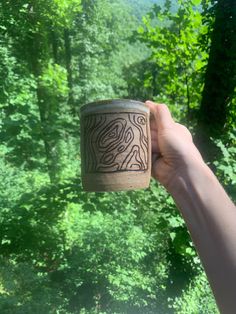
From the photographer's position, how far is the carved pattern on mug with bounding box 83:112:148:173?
5.55ft

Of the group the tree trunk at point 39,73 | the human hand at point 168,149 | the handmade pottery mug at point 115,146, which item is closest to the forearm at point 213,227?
the human hand at point 168,149

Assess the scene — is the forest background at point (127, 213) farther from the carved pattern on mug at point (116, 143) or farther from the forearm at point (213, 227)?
the forearm at point (213, 227)

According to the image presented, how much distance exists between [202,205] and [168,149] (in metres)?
0.49

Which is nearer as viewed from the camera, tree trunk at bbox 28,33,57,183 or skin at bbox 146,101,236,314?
skin at bbox 146,101,236,314

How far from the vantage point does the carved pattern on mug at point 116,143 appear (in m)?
1.69

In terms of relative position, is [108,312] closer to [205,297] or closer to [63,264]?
[63,264]

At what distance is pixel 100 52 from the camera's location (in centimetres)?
1588

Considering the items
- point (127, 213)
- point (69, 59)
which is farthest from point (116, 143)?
point (69, 59)

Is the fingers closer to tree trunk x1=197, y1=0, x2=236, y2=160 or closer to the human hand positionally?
the human hand

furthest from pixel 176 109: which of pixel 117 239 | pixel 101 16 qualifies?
pixel 101 16

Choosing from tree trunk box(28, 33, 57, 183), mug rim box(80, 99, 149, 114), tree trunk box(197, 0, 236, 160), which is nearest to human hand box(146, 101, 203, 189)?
mug rim box(80, 99, 149, 114)

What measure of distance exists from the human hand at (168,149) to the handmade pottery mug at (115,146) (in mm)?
75

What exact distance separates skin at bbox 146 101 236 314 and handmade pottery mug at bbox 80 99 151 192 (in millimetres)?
89

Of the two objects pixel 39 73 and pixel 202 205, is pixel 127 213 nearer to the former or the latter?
pixel 202 205
